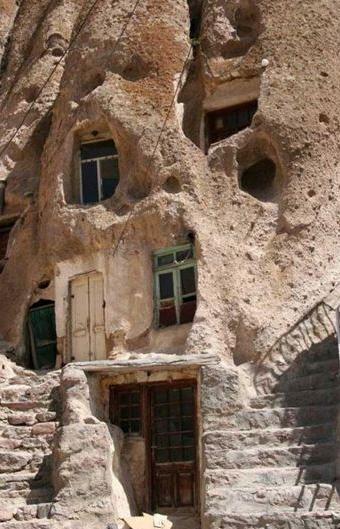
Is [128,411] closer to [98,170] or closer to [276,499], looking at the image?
[276,499]

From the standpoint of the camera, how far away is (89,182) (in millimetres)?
17547

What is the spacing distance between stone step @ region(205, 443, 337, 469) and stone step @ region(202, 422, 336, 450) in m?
0.10

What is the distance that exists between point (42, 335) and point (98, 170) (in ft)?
11.5

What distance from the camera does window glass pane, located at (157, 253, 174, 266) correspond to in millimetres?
16094

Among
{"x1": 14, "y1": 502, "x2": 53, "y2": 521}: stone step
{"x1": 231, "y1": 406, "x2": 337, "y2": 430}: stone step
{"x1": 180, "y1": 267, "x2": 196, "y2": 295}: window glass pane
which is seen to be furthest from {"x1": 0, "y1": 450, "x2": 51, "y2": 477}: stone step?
{"x1": 180, "y1": 267, "x2": 196, "y2": 295}: window glass pane

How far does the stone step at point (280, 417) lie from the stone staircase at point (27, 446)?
2890 millimetres

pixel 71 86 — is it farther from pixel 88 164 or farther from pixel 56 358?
pixel 56 358

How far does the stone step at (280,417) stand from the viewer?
12.9 meters

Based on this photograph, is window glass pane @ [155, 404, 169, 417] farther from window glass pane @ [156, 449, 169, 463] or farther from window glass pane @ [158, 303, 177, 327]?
window glass pane @ [158, 303, 177, 327]

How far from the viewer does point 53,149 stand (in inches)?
714

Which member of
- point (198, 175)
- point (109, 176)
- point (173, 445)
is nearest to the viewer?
point (173, 445)

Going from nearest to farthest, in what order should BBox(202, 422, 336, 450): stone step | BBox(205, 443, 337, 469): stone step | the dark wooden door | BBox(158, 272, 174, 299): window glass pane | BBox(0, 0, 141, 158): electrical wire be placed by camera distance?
BBox(205, 443, 337, 469): stone step, BBox(202, 422, 336, 450): stone step, the dark wooden door, BBox(158, 272, 174, 299): window glass pane, BBox(0, 0, 141, 158): electrical wire

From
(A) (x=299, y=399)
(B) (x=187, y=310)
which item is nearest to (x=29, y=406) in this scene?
(B) (x=187, y=310)

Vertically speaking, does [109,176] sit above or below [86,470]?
above
